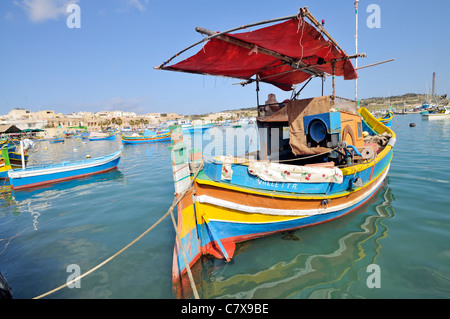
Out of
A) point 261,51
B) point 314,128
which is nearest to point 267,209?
point 314,128

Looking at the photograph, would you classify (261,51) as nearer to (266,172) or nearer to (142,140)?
(266,172)

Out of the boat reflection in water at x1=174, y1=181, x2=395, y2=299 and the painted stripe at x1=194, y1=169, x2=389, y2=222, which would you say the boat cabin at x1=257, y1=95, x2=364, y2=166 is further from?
the boat reflection in water at x1=174, y1=181, x2=395, y2=299

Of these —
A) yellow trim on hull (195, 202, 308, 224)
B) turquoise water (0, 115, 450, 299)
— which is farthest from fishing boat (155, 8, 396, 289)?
turquoise water (0, 115, 450, 299)

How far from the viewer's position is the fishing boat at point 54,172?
1253cm

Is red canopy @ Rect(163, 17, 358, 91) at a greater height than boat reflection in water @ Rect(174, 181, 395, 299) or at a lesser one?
greater

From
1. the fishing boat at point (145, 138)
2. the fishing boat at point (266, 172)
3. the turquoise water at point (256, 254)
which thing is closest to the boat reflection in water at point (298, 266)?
the turquoise water at point (256, 254)

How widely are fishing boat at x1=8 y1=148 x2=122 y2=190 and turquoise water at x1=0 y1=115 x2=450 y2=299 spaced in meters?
4.55

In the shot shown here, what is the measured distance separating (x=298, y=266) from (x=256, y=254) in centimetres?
95

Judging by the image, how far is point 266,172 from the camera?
473 cm

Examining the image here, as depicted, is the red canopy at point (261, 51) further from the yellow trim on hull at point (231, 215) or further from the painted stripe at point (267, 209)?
the yellow trim on hull at point (231, 215)

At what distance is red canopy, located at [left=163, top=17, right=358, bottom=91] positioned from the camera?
4.30 meters
